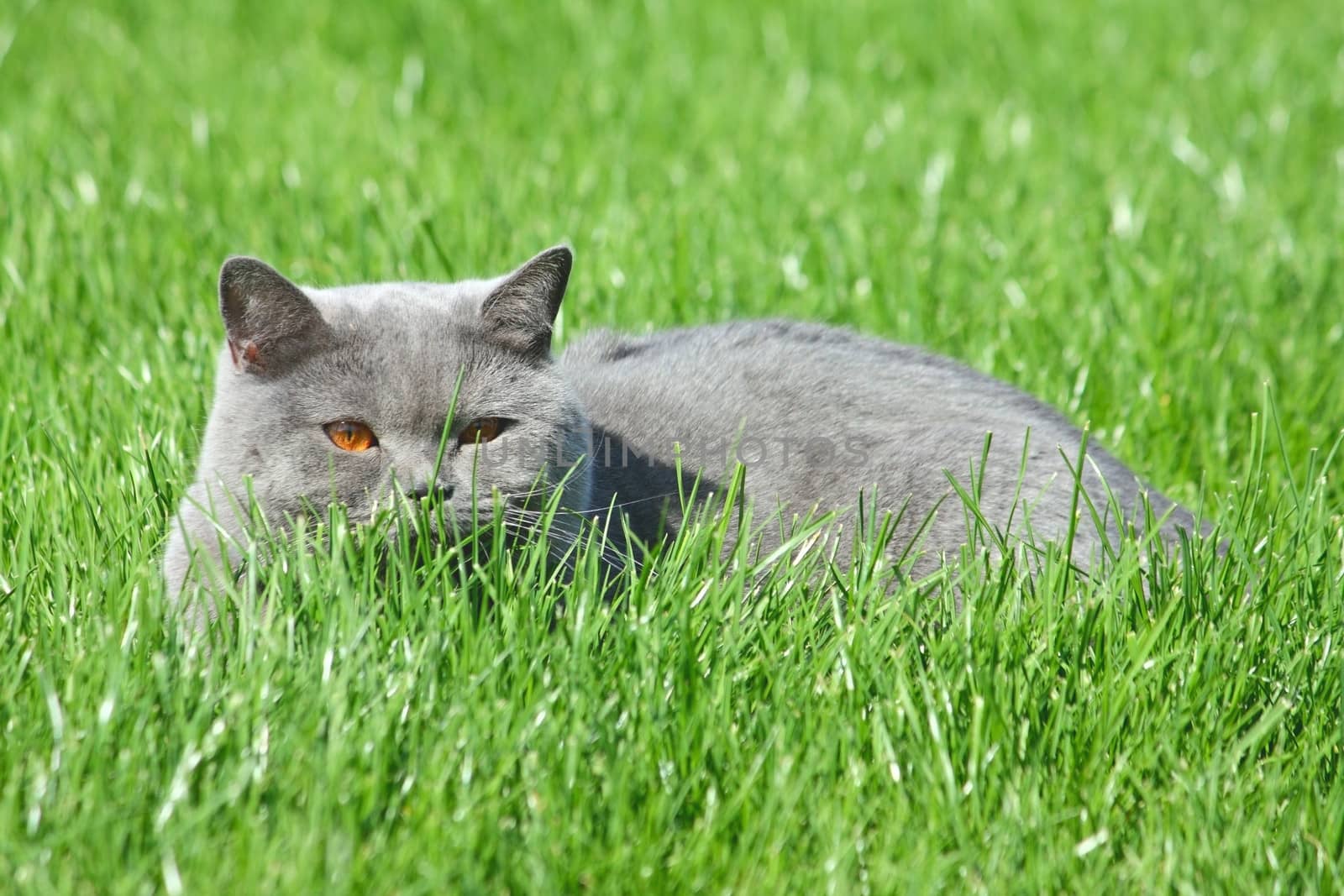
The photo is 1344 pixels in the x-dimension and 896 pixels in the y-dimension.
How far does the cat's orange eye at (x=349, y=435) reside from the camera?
6.18 feet

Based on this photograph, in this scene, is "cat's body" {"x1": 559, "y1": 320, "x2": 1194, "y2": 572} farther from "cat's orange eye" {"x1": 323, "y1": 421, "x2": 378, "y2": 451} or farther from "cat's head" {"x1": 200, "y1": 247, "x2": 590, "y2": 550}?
"cat's orange eye" {"x1": 323, "y1": 421, "x2": 378, "y2": 451}

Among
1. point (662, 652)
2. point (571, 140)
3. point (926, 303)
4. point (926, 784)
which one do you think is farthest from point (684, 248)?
point (926, 784)

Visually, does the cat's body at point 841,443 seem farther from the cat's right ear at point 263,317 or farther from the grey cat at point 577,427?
the cat's right ear at point 263,317

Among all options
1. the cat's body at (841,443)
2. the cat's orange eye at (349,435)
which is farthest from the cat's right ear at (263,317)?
the cat's body at (841,443)

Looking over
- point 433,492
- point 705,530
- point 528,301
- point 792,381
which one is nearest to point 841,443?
point 792,381

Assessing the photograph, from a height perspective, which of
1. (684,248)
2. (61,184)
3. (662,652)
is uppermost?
(61,184)

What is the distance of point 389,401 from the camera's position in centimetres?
188

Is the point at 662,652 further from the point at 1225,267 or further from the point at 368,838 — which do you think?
the point at 1225,267

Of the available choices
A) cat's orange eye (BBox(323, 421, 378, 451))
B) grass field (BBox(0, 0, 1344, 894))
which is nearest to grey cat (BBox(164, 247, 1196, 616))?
cat's orange eye (BBox(323, 421, 378, 451))

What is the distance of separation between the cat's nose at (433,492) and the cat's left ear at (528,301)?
289mm

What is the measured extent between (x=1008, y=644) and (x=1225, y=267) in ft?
6.60

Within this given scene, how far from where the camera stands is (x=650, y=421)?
226 cm

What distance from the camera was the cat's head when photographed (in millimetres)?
1857

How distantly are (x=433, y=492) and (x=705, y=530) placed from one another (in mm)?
399
